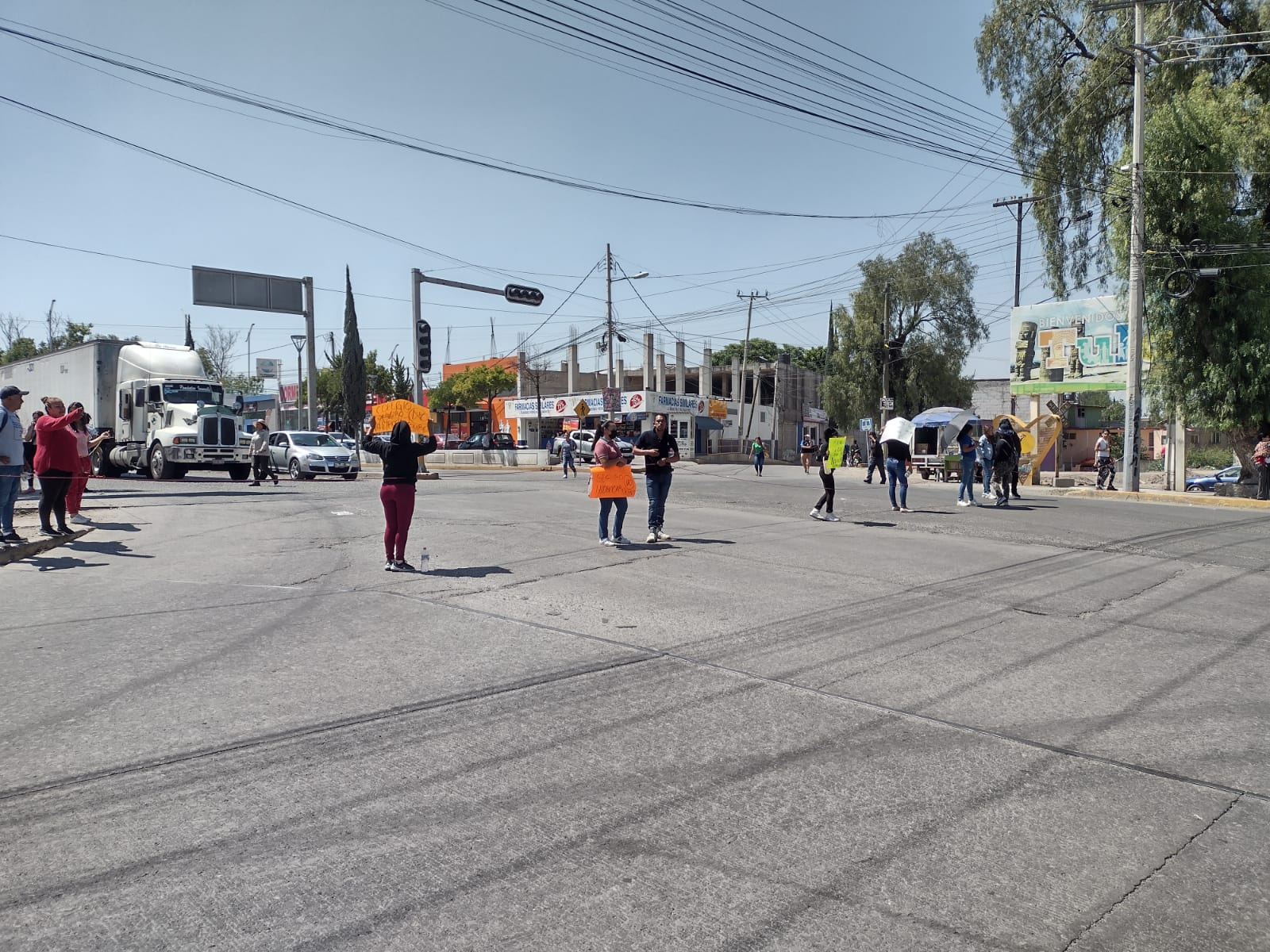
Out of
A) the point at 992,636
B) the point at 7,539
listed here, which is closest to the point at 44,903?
the point at 992,636

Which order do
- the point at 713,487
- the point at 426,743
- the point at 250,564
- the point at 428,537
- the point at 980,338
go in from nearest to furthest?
the point at 426,743 < the point at 250,564 < the point at 428,537 < the point at 713,487 < the point at 980,338

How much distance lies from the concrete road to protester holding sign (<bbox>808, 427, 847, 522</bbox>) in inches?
216

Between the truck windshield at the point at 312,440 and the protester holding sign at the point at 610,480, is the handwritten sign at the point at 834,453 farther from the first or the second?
the truck windshield at the point at 312,440

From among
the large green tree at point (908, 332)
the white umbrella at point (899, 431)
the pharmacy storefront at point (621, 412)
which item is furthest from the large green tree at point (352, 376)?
the white umbrella at point (899, 431)

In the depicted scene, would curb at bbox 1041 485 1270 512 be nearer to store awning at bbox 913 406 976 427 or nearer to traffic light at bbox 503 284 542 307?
store awning at bbox 913 406 976 427

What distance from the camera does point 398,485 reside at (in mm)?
9930

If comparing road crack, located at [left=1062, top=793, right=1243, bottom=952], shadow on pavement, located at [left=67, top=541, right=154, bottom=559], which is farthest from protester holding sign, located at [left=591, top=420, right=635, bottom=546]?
road crack, located at [left=1062, top=793, right=1243, bottom=952]

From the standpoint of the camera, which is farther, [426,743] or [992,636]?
[992,636]

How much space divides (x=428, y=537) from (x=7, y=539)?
4.91m

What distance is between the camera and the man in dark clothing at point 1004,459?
18.9m

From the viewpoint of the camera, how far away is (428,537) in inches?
508

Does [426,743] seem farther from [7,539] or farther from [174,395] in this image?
[174,395]

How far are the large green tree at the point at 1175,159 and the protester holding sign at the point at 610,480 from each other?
62.7ft

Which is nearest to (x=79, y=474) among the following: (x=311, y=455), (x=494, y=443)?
(x=311, y=455)
